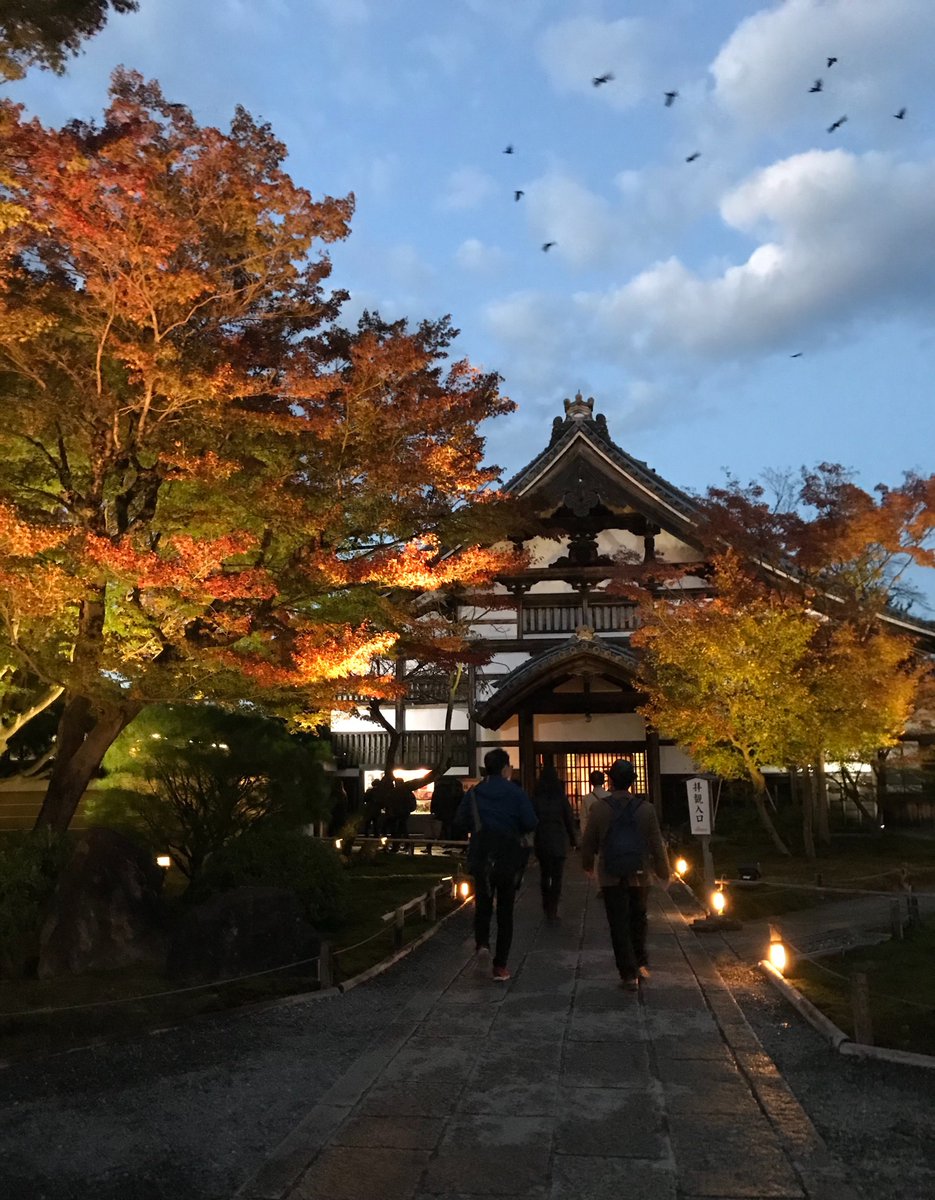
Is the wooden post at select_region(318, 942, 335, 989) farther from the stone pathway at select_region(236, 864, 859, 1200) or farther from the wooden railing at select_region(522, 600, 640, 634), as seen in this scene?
the wooden railing at select_region(522, 600, 640, 634)

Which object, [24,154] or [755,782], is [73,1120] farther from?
[755,782]

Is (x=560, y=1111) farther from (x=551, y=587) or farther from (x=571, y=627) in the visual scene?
(x=551, y=587)

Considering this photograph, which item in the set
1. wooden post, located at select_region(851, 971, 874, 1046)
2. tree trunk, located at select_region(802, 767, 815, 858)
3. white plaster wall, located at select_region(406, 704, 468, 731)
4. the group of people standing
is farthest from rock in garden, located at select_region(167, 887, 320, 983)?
white plaster wall, located at select_region(406, 704, 468, 731)

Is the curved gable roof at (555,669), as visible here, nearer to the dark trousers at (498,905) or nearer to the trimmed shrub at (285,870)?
the trimmed shrub at (285,870)

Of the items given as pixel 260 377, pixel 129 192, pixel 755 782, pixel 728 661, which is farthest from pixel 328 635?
pixel 755 782

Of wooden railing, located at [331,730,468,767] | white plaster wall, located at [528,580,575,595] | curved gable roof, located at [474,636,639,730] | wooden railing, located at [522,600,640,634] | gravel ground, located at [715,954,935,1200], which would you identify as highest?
white plaster wall, located at [528,580,575,595]

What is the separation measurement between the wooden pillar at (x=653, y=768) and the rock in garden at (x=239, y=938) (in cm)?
1551

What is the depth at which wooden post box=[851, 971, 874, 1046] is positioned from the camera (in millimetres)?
5824

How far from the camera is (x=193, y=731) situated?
1336 centimetres

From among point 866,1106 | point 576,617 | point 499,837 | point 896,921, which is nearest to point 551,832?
point 499,837

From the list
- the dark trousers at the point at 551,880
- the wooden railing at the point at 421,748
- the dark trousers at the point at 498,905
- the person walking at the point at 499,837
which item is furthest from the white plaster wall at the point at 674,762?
the person walking at the point at 499,837

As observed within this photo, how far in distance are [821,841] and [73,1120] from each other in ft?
59.6

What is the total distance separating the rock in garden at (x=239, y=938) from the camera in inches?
335

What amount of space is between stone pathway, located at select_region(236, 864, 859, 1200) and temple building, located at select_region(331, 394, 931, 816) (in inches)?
636
